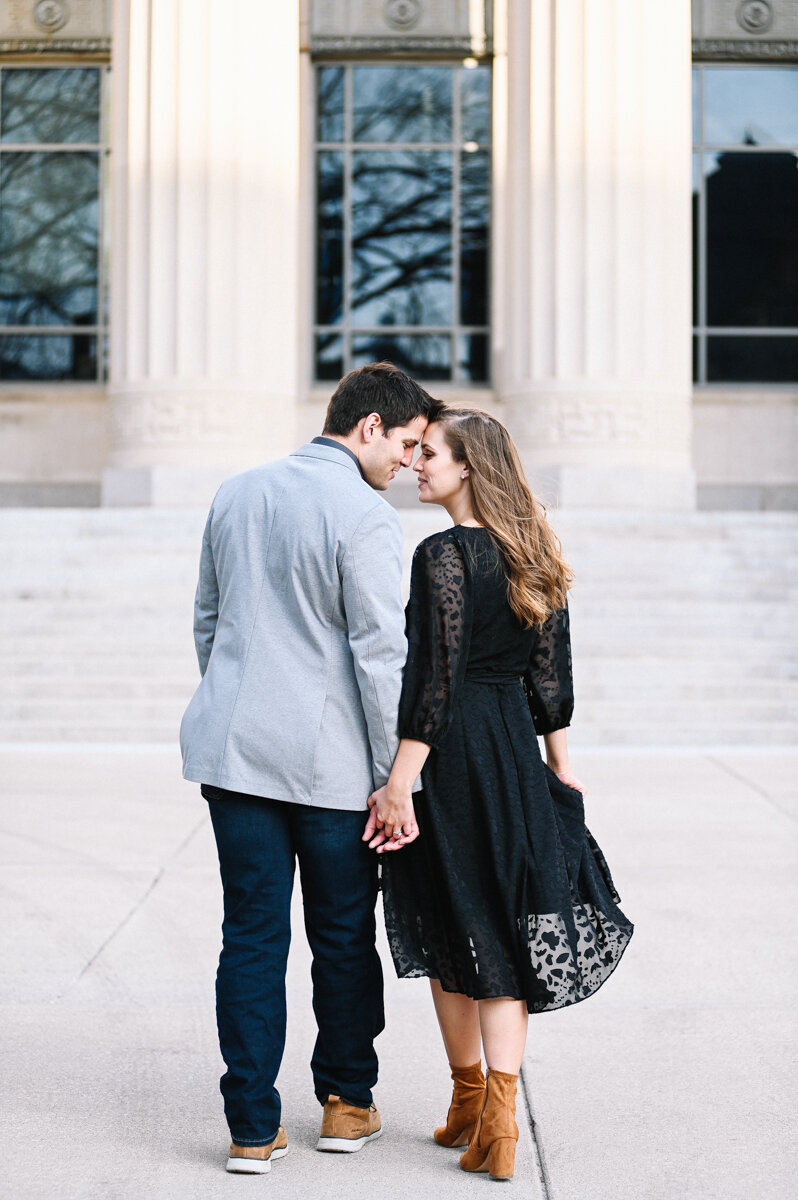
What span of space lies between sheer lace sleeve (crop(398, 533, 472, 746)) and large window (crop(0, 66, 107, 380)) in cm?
1763

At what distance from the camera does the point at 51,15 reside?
776 inches

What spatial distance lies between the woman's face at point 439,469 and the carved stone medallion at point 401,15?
58.1ft

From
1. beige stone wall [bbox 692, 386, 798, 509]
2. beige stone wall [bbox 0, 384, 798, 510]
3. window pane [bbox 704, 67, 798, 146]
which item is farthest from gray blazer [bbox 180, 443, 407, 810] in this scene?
window pane [bbox 704, 67, 798, 146]

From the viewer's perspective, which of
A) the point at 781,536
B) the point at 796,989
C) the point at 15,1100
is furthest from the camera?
the point at 781,536

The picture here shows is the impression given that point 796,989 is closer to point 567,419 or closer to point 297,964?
point 297,964

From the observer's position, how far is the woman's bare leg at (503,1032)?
3.11m

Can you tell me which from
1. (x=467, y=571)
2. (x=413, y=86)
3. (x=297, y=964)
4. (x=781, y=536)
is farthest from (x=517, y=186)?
(x=467, y=571)

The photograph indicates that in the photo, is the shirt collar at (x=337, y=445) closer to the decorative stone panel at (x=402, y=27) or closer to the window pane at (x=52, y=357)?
the window pane at (x=52, y=357)

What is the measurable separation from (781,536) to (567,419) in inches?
145

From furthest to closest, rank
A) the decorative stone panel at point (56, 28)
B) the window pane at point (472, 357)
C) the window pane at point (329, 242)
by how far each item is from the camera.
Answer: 1. the window pane at point (472, 357)
2. the window pane at point (329, 242)
3. the decorative stone panel at point (56, 28)

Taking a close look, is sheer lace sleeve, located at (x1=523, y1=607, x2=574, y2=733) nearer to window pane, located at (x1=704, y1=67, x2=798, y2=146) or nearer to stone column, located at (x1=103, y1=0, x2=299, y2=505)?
stone column, located at (x1=103, y1=0, x2=299, y2=505)

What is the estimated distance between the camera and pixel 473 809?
125 inches

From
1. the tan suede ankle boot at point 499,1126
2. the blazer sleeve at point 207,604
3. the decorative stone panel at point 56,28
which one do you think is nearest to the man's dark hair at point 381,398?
the blazer sleeve at point 207,604

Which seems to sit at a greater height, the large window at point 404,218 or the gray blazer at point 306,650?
the large window at point 404,218
